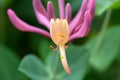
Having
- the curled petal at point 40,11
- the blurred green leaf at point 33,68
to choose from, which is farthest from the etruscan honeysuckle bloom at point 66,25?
the blurred green leaf at point 33,68

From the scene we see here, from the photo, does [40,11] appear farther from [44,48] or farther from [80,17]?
[44,48]

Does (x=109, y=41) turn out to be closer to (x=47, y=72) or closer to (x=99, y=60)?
(x=99, y=60)

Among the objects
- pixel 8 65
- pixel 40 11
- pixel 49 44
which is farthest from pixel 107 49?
pixel 40 11

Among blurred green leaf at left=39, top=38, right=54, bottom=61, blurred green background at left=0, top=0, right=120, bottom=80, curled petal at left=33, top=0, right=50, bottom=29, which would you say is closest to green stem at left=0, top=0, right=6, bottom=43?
blurred green background at left=0, top=0, right=120, bottom=80

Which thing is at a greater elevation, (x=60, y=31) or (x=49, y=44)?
(x=49, y=44)

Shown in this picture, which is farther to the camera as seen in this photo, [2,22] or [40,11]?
[2,22]

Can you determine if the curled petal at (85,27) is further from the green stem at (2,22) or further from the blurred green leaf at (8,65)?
the green stem at (2,22)

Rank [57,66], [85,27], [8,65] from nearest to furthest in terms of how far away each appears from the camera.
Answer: [85,27], [57,66], [8,65]

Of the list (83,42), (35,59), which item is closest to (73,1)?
(83,42)
